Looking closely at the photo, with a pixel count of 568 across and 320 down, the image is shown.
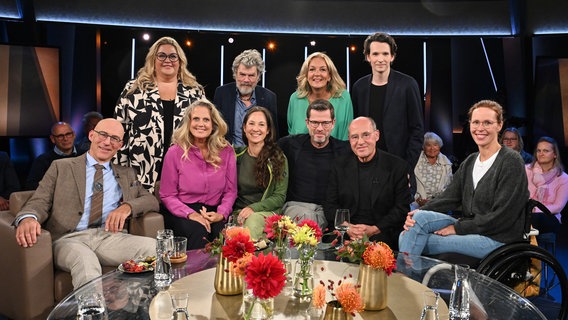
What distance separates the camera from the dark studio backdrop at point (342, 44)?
649 centimetres

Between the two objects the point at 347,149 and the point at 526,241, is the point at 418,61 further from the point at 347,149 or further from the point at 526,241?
the point at 526,241

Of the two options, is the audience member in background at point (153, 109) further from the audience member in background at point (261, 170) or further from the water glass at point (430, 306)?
the water glass at point (430, 306)

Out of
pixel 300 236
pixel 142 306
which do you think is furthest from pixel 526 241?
pixel 142 306

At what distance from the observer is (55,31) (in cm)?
639

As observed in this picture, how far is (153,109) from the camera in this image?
4.11m

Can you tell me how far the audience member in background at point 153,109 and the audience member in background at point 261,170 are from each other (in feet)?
1.91

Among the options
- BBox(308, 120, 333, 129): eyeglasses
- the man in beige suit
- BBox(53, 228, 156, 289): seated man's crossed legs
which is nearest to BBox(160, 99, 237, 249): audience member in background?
the man in beige suit

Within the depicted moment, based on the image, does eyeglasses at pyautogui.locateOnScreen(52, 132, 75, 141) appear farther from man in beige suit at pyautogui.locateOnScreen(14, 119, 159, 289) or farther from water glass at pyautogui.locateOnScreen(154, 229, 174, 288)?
water glass at pyautogui.locateOnScreen(154, 229, 174, 288)

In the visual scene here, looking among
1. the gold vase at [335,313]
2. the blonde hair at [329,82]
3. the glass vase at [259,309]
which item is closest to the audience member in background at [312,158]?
the blonde hair at [329,82]

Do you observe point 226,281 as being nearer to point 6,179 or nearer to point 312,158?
point 312,158

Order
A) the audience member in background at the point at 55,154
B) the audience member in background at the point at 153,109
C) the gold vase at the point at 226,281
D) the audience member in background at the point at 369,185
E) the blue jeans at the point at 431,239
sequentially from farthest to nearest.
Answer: the audience member in background at the point at 55,154 → the audience member in background at the point at 153,109 → the audience member in background at the point at 369,185 → the blue jeans at the point at 431,239 → the gold vase at the point at 226,281

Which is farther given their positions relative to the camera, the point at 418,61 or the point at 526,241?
the point at 418,61

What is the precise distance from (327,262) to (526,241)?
4.26 ft

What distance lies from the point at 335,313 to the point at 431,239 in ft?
6.07
